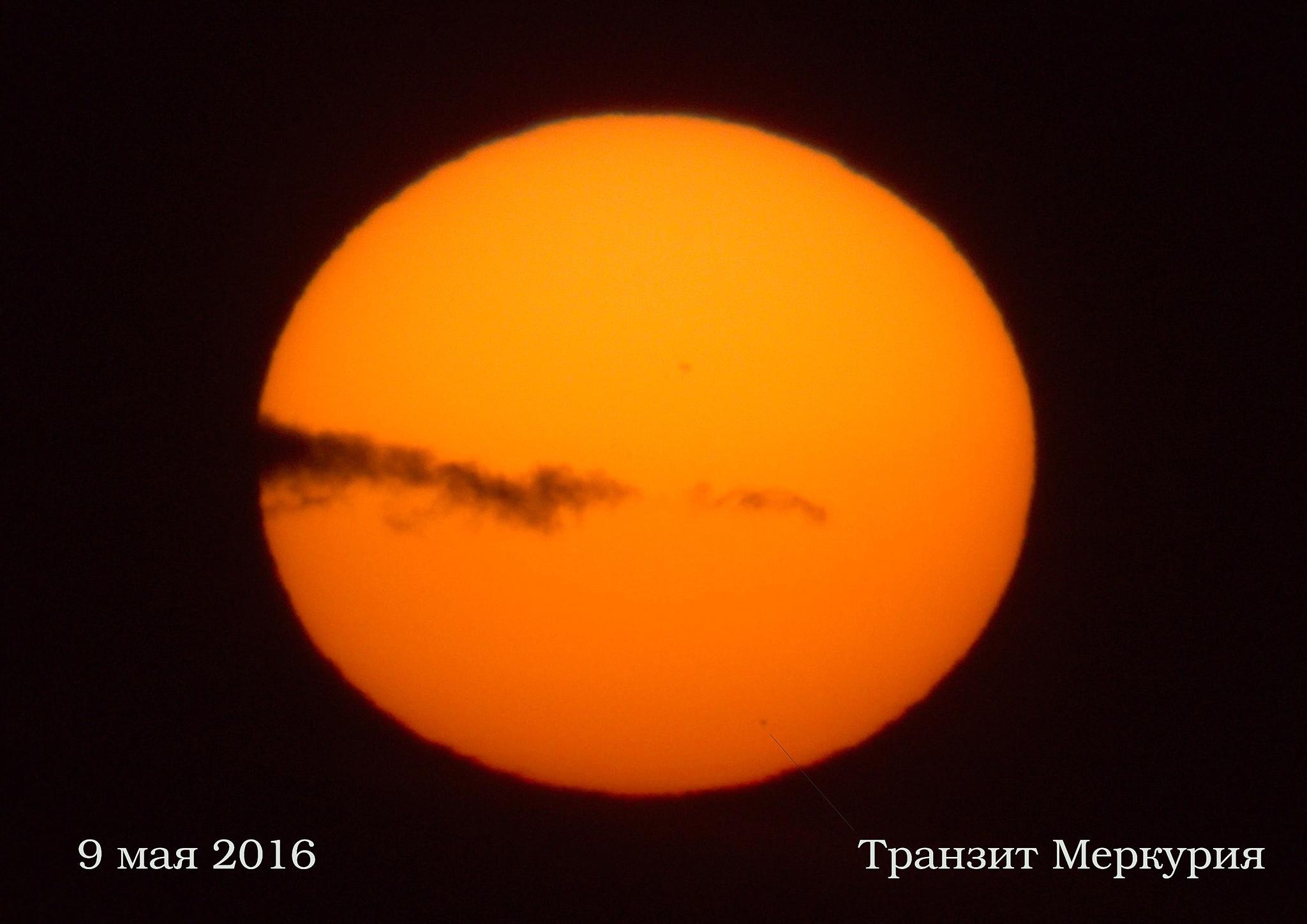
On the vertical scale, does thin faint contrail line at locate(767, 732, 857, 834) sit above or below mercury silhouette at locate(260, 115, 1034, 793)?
below

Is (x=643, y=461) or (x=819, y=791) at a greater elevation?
(x=643, y=461)

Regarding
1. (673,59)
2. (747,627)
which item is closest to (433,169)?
(673,59)

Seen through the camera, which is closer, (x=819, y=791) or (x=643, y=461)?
(x=643, y=461)

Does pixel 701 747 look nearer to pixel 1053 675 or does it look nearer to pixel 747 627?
pixel 747 627

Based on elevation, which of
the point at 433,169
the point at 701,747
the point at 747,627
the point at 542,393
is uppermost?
the point at 433,169

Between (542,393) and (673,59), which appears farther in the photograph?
(673,59)

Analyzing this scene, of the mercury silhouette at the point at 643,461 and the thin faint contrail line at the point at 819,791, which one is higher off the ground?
the mercury silhouette at the point at 643,461

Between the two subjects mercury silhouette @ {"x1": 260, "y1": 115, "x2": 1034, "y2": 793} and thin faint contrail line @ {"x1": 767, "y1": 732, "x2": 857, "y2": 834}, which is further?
thin faint contrail line @ {"x1": 767, "y1": 732, "x2": 857, "y2": 834}

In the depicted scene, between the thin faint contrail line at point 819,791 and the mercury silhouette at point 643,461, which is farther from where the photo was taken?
the thin faint contrail line at point 819,791
